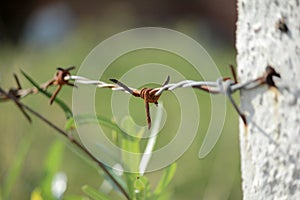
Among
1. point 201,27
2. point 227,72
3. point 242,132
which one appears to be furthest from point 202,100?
point 242,132

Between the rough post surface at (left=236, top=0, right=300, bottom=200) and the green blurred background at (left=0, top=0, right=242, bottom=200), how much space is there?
1.52 ft

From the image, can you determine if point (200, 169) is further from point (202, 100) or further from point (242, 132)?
point (242, 132)

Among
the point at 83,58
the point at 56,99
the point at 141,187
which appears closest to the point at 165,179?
the point at 141,187

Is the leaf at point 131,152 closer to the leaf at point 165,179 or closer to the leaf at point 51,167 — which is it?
the leaf at point 165,179

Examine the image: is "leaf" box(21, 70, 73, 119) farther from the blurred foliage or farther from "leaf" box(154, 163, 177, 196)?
the blurred foliage

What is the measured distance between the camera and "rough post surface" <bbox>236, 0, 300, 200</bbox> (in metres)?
0.80

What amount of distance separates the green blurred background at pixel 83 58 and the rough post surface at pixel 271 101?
46 cm

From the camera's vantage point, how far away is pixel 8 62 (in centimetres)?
321

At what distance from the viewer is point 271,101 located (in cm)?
83

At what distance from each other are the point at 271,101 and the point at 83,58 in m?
3.59

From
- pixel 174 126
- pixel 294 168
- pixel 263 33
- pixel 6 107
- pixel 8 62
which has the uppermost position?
pixel 8 62

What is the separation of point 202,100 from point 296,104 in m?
2.81

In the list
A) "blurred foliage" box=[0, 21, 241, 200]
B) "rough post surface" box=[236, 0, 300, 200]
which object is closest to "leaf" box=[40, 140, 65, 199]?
"blurred foliage" box=[0, 21, 241, 200]

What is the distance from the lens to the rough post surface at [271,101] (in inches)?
31.5
